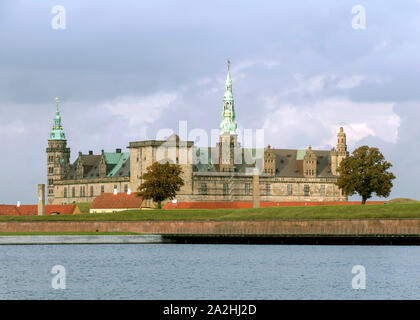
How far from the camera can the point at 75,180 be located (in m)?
186

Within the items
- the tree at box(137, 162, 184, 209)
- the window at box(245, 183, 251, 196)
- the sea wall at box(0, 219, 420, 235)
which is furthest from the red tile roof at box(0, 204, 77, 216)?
the window at box(245, 183, 251, 196)

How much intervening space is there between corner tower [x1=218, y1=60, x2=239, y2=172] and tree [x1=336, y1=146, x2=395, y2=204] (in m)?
51.0

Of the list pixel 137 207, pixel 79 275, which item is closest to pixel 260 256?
pixel 79 275

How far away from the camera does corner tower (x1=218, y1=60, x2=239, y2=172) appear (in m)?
175

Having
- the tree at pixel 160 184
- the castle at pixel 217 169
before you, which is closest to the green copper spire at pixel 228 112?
the castle at pixel 217 169

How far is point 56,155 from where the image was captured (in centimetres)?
19488

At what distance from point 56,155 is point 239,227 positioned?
87.3 meters

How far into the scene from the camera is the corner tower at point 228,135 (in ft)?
573

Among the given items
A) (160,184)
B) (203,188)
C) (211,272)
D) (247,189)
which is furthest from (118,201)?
(211,272)

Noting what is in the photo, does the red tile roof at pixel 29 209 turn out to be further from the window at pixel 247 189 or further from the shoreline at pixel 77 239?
the shoreline at pixel 77 239

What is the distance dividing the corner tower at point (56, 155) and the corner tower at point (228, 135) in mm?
31009

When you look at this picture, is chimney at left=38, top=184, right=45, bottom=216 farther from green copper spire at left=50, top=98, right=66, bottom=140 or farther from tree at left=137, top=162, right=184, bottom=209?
green copper spire at left=50, top=98, right=66, bottom=140

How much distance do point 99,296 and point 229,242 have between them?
53.0 meters
